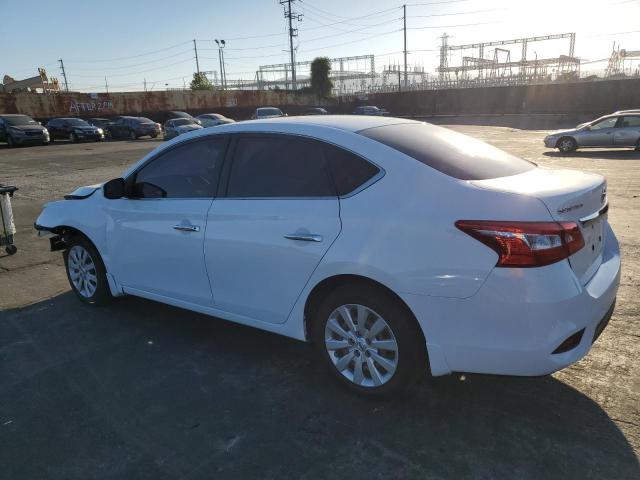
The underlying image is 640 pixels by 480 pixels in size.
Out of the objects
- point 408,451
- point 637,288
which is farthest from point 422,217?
point 637,288

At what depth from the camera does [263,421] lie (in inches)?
116

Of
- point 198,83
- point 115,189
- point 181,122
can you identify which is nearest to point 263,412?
point 115,189

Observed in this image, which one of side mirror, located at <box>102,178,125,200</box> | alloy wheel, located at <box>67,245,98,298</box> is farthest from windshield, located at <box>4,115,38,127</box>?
side mirror, located at <box>102,178,125,200</box>

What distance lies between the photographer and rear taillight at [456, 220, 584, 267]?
8.05ft

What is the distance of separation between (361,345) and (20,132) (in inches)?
1208

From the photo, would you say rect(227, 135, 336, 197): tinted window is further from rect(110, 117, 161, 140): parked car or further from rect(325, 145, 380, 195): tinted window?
rect(110, 117, 161, 140): parked car

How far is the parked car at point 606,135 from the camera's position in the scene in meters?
16.9

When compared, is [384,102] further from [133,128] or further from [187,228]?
[187,228]

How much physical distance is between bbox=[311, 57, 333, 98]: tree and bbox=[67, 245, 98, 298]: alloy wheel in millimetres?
55901

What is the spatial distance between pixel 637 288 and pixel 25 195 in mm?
12864

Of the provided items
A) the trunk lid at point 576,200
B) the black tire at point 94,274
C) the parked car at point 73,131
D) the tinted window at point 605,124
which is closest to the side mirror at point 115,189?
the black tire at point 94,274

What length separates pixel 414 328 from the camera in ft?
9.20

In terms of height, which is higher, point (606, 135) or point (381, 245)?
point (381, 245)

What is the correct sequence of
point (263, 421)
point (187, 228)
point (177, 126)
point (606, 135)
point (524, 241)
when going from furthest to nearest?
point (177, 126)
point (606, 135)
point (187, 228)
point (263, 421)
point (524, 241)
